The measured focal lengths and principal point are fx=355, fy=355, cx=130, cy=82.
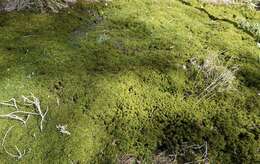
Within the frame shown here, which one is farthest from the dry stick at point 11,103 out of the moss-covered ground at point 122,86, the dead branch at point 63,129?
the dead branch at point 63,129

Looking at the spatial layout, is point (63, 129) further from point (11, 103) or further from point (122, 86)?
point (122, 86)

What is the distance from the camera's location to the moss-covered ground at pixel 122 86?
4020 mm

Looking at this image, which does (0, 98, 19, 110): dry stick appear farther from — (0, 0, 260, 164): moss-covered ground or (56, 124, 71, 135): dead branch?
(56, 124, 71, 135): dead branch

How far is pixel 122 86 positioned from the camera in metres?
4.64

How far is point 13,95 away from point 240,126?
9.27ft

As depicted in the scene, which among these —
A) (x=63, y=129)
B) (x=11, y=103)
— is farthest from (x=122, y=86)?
(x=11, y=103)

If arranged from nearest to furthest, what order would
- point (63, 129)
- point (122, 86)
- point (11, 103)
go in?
point (63, 129), point (11, 103), point (122, 86)

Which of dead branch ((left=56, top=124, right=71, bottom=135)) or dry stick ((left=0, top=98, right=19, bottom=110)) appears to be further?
dry stick ((left=0, top=98, right=19, bottom=110))

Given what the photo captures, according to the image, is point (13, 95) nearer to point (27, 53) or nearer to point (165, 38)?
point (27, 53)

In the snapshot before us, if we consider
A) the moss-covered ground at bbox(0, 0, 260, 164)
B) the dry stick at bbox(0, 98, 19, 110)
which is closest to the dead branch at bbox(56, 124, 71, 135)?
the moss-covered ground at bbox(0, 0, 260, 164)

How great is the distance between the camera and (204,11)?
268 inches

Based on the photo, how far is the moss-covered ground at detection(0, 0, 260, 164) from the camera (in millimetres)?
4020

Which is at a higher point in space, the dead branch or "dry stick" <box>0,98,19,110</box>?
"dry stick" <box>0,98,19,110</box>

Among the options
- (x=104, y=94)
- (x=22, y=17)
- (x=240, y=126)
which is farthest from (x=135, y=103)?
(x=22, y=17)
